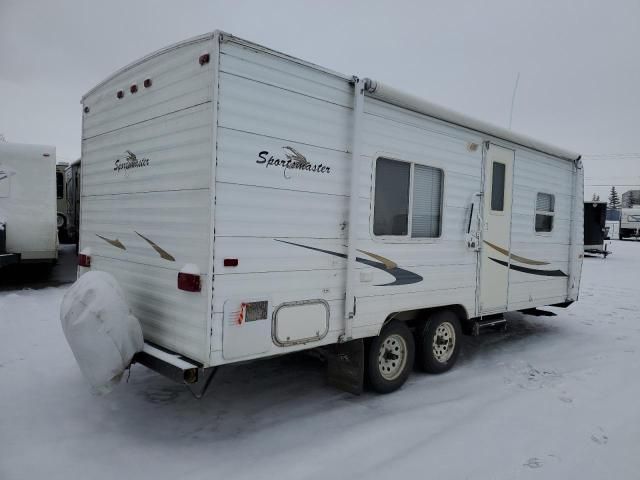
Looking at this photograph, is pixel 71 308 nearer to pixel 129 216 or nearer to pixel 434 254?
pixel 129 216

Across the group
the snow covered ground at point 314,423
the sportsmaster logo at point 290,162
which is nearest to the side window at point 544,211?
the snow covered ground at point 314,423

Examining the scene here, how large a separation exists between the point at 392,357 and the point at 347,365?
1.91 feet

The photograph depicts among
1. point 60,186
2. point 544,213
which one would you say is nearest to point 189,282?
point 544,213

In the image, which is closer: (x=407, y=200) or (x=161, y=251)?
(x=161, y=251)

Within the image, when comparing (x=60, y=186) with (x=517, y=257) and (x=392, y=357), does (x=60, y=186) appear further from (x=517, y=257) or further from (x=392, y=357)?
(x=517, y=257)

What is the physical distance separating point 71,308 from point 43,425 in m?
1.10

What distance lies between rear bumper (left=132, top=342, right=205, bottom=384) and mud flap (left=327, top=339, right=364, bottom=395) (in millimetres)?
1517

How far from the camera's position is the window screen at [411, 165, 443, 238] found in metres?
4.95

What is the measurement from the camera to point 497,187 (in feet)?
19.7

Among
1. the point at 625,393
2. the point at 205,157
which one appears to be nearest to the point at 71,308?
the point at 205,157

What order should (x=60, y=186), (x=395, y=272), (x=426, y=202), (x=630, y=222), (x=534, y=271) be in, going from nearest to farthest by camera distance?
1. (x=395, y=272)
2. (x=426, y=202)
3. (x=534, y=271)
4. (x=60, y=186)
5. (x=630, y=222)

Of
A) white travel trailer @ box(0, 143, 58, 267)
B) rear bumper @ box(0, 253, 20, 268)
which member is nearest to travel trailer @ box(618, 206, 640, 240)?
white travel trailer @ box(0, 143, 58, 267)

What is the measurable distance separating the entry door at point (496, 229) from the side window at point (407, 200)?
3.01 feet

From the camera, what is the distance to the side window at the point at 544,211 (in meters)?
6.84
